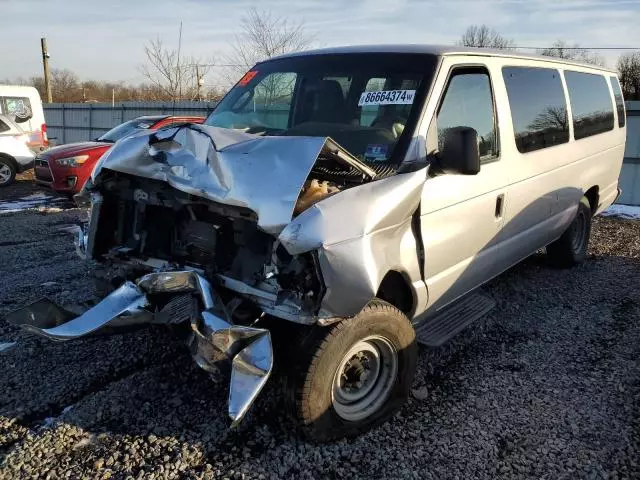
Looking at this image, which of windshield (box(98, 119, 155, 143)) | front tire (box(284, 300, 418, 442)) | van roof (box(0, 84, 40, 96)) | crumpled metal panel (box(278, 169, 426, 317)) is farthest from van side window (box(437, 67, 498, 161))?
van roof (box(0, 84, 40, 96))

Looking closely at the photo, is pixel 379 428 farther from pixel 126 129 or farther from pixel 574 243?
pixel 126 129

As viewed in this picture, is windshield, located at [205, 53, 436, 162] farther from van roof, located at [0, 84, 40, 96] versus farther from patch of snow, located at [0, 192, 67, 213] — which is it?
van roof, located at [0, 84, 40, 96]

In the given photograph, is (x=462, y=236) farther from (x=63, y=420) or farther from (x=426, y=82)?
(x=63, y=420)

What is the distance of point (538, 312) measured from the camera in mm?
5000

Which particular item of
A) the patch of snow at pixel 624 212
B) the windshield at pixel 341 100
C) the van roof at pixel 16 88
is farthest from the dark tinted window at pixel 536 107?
the van roof at pixel 16 88

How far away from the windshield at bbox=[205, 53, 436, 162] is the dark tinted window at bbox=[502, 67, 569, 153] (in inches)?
41.0

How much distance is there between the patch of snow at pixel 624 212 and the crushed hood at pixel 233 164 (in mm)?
8523

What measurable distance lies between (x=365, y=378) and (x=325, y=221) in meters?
1.12

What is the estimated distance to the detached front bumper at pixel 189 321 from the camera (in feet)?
8.53

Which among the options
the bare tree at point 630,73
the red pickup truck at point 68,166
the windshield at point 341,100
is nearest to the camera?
the windshield at point 341,100

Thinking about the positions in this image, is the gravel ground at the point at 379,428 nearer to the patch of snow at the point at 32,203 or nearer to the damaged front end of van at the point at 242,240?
the damaged front end of van at the point at 242,240

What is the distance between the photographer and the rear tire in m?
6.05

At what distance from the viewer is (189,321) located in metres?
2.87

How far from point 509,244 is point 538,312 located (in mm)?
988
